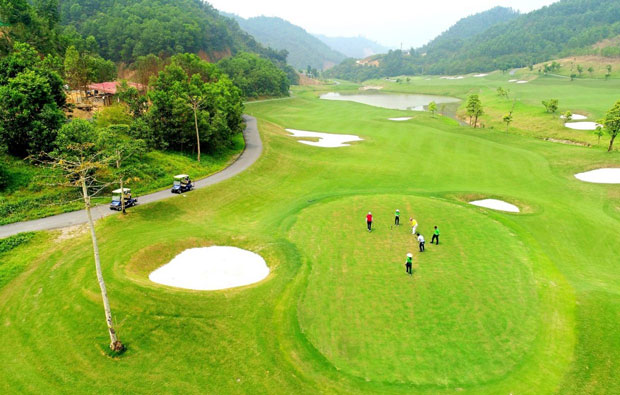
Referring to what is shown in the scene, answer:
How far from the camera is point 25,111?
122 ft

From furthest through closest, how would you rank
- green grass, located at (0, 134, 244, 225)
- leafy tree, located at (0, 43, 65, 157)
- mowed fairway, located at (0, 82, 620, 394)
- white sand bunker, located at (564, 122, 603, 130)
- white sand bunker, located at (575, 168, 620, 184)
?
1. white sand bunker, located at (564, 122, 603, 130)
2. white sand bunker, located at (575, 168, 620, 184)
3. leafy tree, located at (0, 43, 65, 157)
4. green grass, located at (0, 134, 244, 225)
5. mowed fairway, located at (0, 82, 620, 394)

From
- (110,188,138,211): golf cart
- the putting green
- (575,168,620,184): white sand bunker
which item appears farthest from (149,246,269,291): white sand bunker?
(575,168,620,184): white sand bunker

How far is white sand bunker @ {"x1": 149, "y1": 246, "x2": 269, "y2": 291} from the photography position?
23391 mm

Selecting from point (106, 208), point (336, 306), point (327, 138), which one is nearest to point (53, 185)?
point (106, 208)

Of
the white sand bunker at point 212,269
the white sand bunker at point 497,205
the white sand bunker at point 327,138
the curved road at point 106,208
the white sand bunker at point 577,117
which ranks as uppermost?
the white sand bunker at point 577,117

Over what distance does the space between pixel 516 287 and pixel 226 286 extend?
18.5 meters

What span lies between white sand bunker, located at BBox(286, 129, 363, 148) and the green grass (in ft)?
72.5

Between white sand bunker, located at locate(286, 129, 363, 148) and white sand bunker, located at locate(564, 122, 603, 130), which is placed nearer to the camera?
white sand bunker, located at locate(286, 129, 363, 148)

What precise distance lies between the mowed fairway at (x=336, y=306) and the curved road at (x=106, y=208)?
2479mm

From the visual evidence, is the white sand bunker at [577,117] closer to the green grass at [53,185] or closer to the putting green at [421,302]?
the putting green at [421,302]

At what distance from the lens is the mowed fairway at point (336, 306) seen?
16.1 m

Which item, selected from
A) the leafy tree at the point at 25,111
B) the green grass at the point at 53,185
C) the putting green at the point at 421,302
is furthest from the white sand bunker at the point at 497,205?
the leafy tree at the point at 25,111

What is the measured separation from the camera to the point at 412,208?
35188 mm

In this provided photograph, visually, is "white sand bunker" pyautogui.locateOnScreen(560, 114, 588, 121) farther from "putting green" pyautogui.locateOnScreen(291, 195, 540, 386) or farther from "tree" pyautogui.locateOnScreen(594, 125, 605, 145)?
"putting green" pyautogui.locateOnScreen(291, 195, 540, 386)
